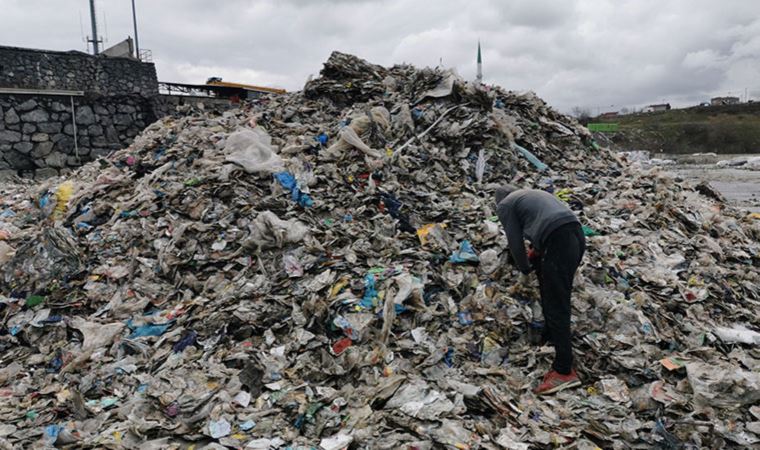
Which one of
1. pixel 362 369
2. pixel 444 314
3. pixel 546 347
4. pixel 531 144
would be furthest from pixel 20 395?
pixel 531 144

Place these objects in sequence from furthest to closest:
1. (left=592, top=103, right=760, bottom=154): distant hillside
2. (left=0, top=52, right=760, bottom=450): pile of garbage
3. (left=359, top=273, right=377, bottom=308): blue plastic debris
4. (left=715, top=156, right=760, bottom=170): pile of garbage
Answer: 1. (left=592, top=103, right=760, bottom=154): distant hillside
2. (left=715, top=156, right=760, bottom=170): pile of garbage
3. (left=359, top=273, right=377, bottom=308): blue plastic debris
4. (left=0, top=52, right=760, bottom=450): pile of garbage

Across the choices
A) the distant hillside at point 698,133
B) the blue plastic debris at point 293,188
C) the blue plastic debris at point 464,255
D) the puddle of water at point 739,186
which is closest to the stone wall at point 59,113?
the blue plastic debris at point 293,188

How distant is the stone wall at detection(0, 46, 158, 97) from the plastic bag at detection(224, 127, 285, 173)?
681cm

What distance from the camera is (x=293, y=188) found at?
206 inches

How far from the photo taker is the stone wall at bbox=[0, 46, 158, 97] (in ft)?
37.3

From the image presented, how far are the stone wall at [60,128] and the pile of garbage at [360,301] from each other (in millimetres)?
3760

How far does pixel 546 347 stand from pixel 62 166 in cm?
1077

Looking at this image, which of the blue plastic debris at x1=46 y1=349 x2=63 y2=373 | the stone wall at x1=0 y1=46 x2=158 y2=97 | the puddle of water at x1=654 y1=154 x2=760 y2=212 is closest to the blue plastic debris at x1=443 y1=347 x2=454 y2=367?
the blue plastic debris at x1=46 y1=349 x2=63 y2=373

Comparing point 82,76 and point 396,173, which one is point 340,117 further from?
point 82,76

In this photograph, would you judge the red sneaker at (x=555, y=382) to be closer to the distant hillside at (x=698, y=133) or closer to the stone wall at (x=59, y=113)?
the stone wall at (x=59, y=113)

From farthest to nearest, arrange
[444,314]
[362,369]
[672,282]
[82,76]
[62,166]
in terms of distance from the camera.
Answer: [82,76]
[62,166]
[672,282]
[444,314]
[362,369]

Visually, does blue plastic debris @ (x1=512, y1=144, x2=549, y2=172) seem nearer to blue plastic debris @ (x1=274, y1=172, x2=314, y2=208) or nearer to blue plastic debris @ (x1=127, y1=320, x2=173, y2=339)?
blue plastic debris @ (x1=274, y1=172, x2=314, y2=208)

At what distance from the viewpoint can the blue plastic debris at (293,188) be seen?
16.7 feet

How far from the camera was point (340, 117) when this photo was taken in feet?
23.5
